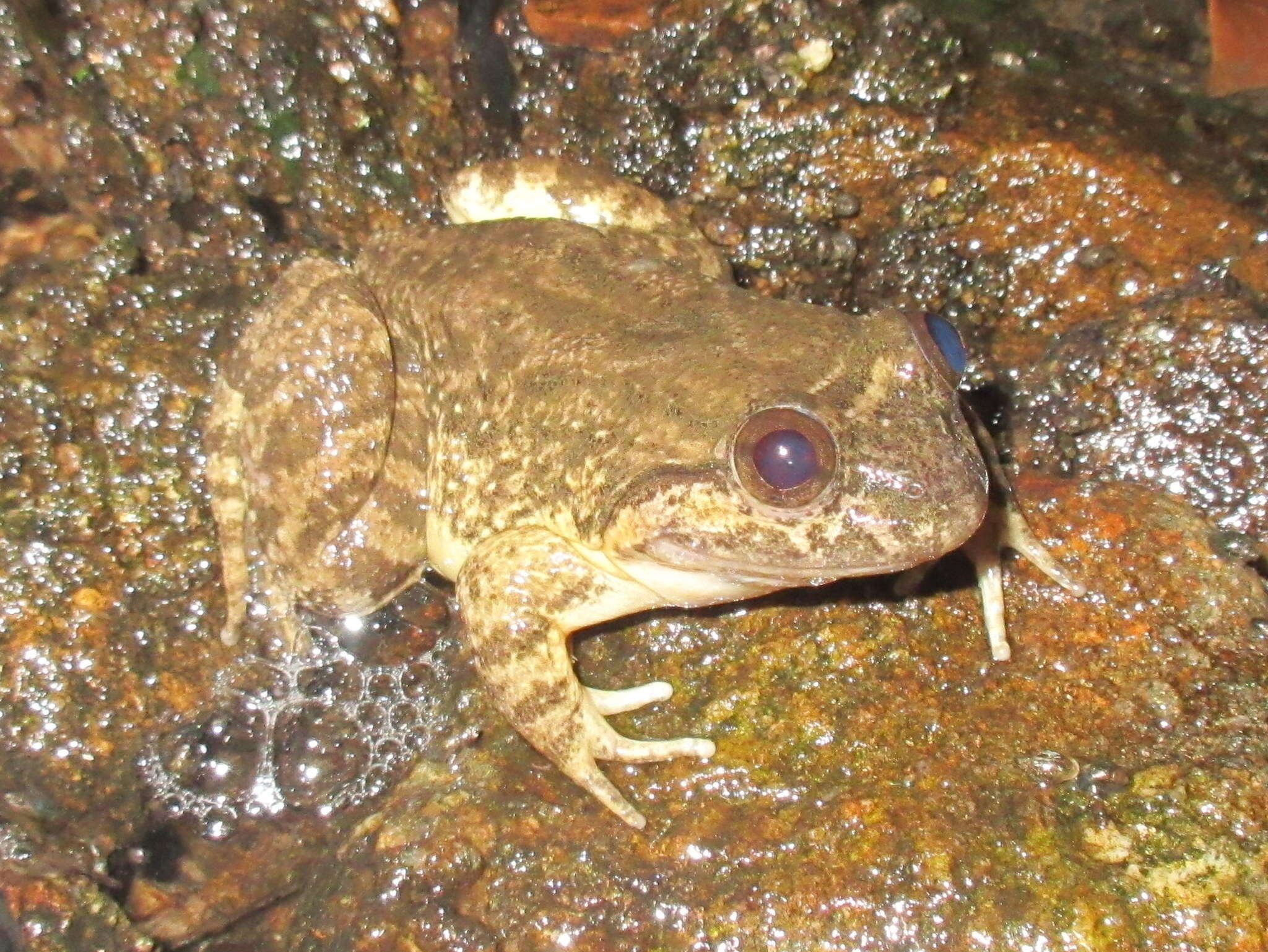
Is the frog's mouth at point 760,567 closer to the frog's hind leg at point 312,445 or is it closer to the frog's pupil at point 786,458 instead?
the frog's pupil at point 786,458

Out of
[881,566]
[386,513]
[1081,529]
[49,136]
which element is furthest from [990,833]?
[49,136]

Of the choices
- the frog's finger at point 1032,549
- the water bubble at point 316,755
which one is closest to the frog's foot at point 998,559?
the frog's finger at point 1032,549

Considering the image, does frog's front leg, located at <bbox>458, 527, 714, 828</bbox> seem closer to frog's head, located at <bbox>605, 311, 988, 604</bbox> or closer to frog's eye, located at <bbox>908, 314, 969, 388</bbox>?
frog's head, located at <bbox>605, 311, 988, 604</bbox>

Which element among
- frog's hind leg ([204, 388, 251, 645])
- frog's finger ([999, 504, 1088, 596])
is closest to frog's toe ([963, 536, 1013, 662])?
frog's finger ([999, 504, 1088, 596])

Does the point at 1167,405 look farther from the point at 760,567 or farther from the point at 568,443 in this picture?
the point at 568,443

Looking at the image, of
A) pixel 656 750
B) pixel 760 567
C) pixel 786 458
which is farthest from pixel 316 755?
pixel 786 458

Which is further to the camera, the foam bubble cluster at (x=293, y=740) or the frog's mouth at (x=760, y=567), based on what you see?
the foam bubble cluster at (x=293, y=740)
